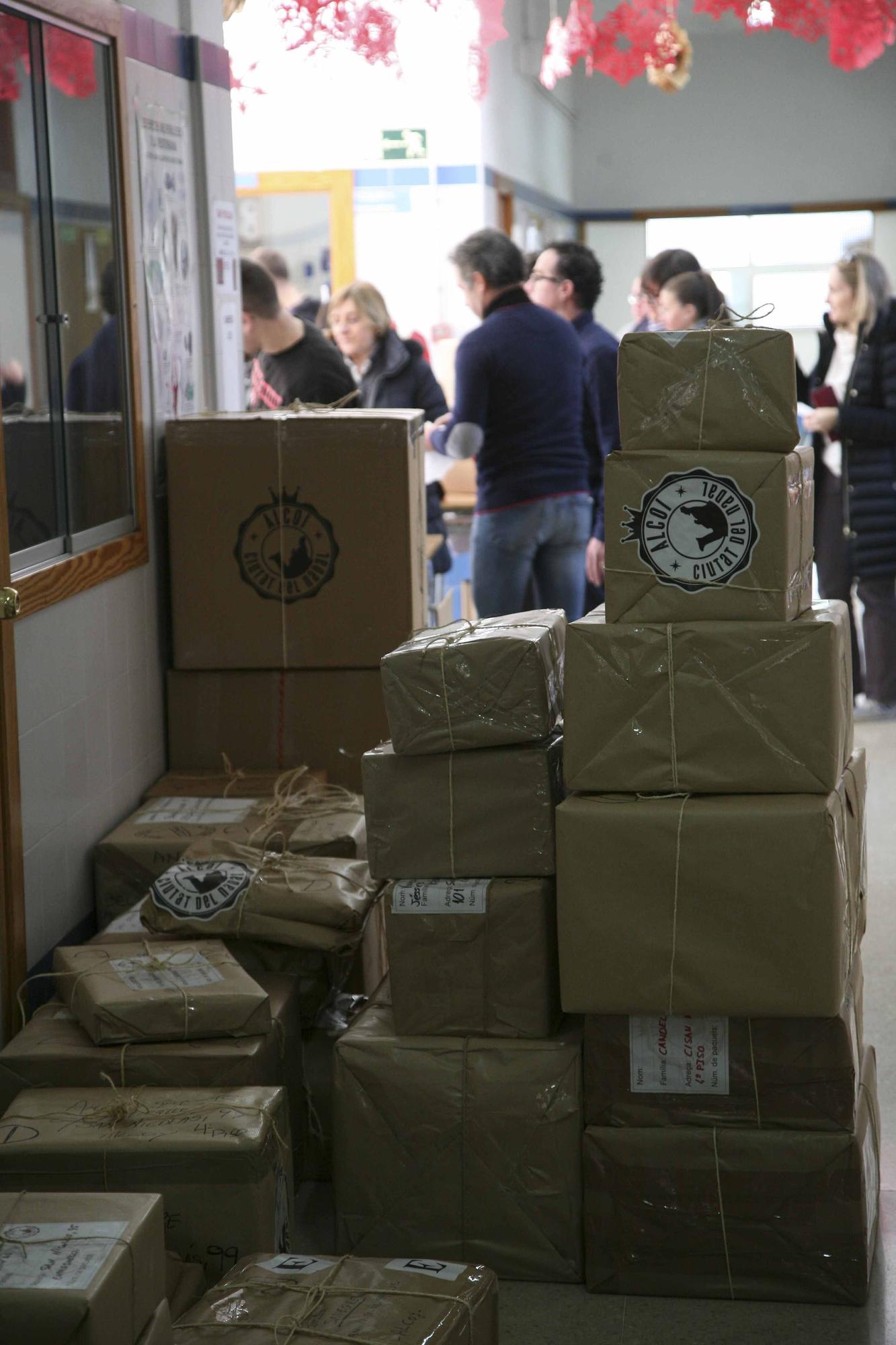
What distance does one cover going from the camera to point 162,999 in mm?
2189

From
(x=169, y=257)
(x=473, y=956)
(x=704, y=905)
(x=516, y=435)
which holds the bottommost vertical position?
(x=473, y=956)

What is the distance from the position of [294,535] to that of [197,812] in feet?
2.09

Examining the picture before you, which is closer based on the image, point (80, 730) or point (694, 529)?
point (694, 529)

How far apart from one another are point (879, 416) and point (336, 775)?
9.78ft

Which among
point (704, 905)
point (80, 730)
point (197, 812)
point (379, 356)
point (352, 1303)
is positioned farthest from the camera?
point (379, 356)

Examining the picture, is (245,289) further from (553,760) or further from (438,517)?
(553,760)

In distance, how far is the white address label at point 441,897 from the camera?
2.19 meters

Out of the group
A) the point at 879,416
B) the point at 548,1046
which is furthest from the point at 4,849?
the point at 879,416

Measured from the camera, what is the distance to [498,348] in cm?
446

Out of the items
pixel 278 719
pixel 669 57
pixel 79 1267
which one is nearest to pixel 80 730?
pixel 278 719

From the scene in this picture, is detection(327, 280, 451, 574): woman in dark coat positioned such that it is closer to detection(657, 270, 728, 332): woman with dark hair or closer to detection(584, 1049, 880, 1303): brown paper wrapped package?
detection(657, 270, 728, 332): woman with dark hair

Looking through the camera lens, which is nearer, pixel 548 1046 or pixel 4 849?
pixel 548 1046

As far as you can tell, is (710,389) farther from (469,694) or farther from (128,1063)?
(128,1063)

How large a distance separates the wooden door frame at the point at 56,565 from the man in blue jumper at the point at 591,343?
2.06m
